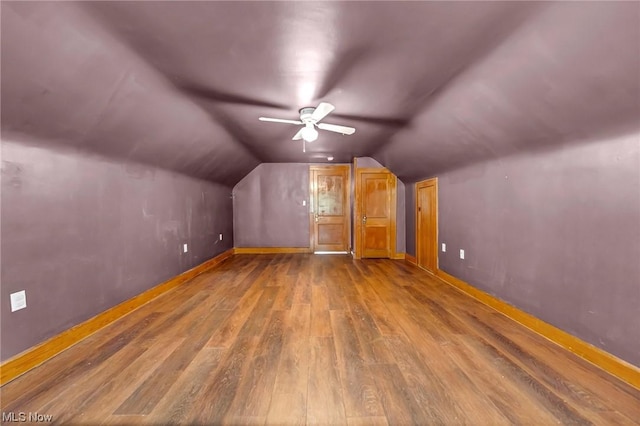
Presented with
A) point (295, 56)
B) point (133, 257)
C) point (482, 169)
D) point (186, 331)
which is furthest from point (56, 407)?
point (482, 169)

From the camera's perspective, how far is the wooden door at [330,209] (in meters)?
6.64

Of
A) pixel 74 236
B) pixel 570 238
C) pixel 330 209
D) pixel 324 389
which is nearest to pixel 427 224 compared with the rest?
pixel 330 209

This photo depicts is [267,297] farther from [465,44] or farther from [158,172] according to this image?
[465,44]

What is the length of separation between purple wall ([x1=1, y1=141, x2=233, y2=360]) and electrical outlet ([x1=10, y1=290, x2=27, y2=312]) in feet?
0.09

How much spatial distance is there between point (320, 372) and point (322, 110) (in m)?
2.16

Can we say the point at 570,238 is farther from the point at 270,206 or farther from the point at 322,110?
the point at 270,206

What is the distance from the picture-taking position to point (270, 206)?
6.61m

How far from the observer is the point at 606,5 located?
4.09 feet

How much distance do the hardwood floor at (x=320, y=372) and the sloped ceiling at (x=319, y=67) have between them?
1705 mm

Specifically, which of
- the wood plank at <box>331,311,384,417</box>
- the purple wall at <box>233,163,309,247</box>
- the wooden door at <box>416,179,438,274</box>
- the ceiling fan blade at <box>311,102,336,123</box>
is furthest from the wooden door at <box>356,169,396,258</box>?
the wood plank at <box>331,311,384,417</box>

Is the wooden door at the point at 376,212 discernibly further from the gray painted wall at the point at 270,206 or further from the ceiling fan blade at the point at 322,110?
the ceiling fan blade at the point at 322,110

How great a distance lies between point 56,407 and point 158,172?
2692 mm

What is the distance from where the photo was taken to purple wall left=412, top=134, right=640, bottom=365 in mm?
1808

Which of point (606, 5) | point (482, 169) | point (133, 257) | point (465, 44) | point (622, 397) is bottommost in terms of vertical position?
point (622, 397)
